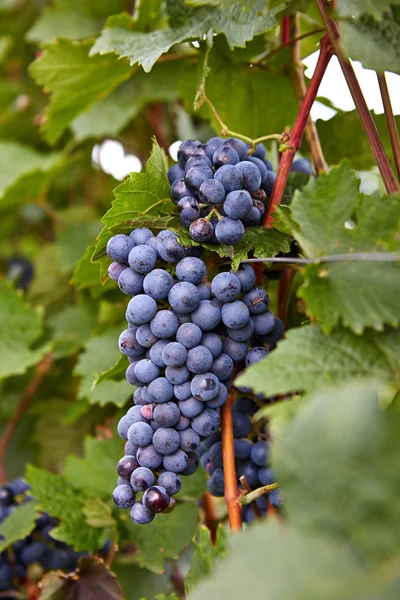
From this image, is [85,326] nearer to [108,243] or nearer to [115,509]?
[115,509]

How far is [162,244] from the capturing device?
64cm

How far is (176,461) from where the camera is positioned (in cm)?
61

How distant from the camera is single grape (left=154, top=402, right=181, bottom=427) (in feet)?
2.00

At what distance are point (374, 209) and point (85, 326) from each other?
3.09 ft

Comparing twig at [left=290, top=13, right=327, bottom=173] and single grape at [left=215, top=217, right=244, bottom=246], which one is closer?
single grape at [left=215, top=217, right=244, bottom=246]

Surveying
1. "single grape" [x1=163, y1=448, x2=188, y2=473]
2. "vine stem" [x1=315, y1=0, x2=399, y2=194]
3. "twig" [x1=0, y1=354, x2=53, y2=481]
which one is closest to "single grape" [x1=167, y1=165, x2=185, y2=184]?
"vine stem" [x1=315, y1=0, x2=399, y2=194]

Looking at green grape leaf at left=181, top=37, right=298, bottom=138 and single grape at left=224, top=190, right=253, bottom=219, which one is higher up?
green grape leaf at left=181, top=37, right=298, bottom=138

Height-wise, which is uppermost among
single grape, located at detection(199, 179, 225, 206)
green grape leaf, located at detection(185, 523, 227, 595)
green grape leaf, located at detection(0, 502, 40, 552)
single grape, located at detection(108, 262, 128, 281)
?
single grape, located at detection(199, 179, 225, 206)

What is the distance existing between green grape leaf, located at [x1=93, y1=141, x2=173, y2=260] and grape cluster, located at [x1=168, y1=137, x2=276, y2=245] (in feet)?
0.07

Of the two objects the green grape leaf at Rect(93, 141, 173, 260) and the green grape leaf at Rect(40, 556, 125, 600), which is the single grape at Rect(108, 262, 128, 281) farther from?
the green grape leaf at Rect(40, 556, 125, 600)

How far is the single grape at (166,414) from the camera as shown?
61 cm

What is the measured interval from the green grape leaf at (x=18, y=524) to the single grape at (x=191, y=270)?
0.51m

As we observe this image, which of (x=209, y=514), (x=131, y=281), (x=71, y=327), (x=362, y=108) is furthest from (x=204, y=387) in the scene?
(x=71, y=327)

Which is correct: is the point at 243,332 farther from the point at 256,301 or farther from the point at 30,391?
the point at 30,391
